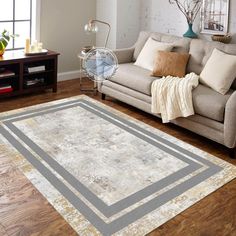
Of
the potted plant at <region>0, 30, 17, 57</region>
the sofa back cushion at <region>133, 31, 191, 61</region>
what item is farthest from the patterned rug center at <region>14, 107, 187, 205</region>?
the sofa back cushion at <region>133, 31, 191, 61</region>

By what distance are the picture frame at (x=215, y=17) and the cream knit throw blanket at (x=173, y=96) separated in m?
1.01

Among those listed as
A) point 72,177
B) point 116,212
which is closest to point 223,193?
point 116,212

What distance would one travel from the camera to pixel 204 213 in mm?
2270

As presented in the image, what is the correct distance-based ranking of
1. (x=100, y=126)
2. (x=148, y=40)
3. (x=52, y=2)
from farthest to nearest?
(x=52, y=2)
(x=148, y=40)
(x=100, y=126)

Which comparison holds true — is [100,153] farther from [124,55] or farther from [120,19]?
[120,19]

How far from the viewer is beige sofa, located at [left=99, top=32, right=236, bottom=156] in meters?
2.97

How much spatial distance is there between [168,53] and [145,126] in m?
0.86

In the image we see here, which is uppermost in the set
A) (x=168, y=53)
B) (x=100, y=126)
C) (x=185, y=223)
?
(x=168, y=53)

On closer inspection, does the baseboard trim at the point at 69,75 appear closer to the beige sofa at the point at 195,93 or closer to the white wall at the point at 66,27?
the white wall at the point at 66,27

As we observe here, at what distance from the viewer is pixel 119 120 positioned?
3699 millimetres

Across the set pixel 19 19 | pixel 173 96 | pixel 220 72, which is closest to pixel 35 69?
pixel 19 19

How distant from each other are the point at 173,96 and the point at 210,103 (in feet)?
1.28

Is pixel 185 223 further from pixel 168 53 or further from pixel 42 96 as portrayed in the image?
pixel 42 96

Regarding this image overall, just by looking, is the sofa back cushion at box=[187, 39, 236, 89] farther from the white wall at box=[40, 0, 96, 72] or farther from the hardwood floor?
the white wall at box=[40, 0, 96, 72]
